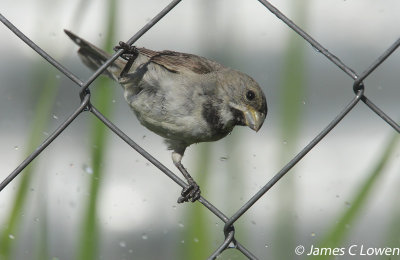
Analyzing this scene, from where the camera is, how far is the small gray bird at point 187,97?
9.29ft

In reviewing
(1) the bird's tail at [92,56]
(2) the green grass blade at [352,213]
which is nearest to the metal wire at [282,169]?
(2) the green grass blade at [352,213]

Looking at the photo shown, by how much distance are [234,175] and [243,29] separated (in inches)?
72.4

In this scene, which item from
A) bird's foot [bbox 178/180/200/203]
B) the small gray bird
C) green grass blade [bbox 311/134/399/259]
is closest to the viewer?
green grass blade [bbox 311/134/399/259]

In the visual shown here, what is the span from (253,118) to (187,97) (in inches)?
10.5

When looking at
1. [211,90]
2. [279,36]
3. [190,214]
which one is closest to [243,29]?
[279,36]

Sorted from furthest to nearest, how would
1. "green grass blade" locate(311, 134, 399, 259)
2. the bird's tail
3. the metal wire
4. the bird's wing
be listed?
the bird's tail, the bird's wing, "green grass blade" locate(311, 134, 399, 259), the metal wire

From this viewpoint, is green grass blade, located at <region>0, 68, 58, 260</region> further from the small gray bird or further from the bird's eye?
the bird's eye

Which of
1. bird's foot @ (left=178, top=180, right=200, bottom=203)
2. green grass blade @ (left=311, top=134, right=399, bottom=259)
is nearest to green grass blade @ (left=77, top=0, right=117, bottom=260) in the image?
bird's foot @ (left=178, top=180, right=200, bottom=203)

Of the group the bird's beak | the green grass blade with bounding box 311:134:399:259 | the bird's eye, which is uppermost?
the bird's eye

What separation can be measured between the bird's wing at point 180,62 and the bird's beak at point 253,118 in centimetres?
25

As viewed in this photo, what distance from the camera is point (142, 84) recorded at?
9.64 feet

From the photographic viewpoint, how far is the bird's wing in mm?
2934

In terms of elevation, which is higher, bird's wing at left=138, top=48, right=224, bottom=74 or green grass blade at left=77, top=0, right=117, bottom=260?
bird's wing at left=138, top=48, right=224, bottom=74

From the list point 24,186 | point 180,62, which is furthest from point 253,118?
point 24,186
